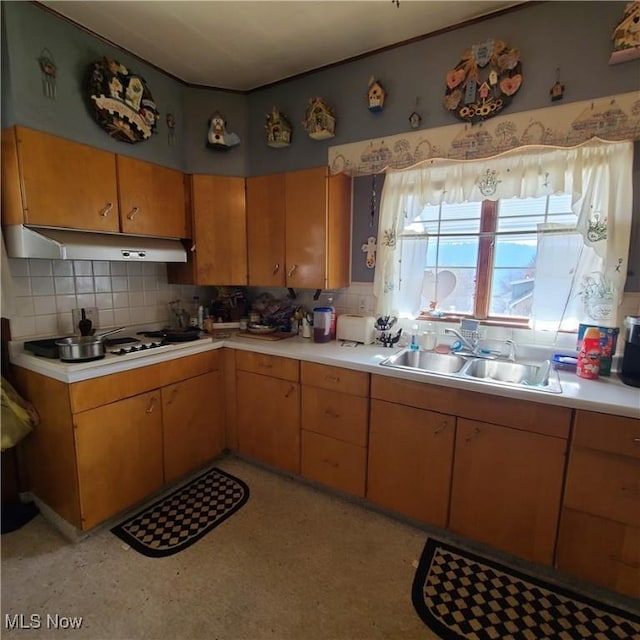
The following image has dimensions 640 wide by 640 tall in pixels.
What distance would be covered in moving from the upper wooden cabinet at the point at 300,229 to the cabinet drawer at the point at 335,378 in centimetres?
59

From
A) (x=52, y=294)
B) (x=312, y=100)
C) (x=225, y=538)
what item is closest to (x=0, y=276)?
(x=52, y=294)

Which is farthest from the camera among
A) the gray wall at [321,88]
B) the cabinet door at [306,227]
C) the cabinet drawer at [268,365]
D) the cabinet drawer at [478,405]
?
the cabinet door at [306,227]

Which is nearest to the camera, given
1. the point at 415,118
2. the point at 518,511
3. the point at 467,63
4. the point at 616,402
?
the point at 616,402

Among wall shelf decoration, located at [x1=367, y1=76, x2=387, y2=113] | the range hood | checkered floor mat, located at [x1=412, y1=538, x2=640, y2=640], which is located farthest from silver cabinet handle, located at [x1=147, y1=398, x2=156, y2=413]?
wall shelf decoration, located at [x1=367, y1=76, x2=387, y2=113]

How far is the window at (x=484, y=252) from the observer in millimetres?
2070

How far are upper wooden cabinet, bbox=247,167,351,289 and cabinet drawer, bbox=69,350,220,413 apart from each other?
732 millimetres

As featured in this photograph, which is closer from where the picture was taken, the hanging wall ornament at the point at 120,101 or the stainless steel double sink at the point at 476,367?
the stainless steel double sink at the point at 476,367

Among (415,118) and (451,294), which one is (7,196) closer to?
(415,118)

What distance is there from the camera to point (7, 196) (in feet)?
5.96

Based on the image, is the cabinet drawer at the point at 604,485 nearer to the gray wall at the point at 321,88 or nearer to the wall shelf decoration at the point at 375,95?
the gray wall at the point at 321,88

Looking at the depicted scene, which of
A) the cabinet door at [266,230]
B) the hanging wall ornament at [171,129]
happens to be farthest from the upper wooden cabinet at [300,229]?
the hanging wall ornament at [171,129]

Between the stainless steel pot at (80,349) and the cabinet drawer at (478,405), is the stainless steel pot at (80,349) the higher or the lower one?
the higher one

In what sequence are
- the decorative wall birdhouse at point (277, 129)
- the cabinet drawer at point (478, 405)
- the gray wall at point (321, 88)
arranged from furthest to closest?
1. the decorative wall birdhouse at point (277, 129)
2. the gray wall at point (321, 88)
3. the cabinet drawer at point (478, 405)

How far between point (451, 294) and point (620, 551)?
147cm
